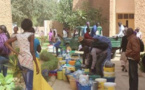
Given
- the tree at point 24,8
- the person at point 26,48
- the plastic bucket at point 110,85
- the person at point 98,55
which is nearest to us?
the person at point 26,48

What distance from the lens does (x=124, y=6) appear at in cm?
3059

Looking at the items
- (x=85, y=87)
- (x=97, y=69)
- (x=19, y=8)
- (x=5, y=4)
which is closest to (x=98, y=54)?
(x=97, y=69)

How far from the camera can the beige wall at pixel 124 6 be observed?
3035 centimetres

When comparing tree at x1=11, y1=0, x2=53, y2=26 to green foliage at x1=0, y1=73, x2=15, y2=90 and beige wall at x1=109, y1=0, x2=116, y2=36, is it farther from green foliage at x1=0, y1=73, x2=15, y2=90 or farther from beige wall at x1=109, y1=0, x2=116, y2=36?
green foliage at x1=0, y1=73, x2=15, y2=90

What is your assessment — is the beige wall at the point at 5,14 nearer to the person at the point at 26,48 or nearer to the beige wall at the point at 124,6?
the beige wall at the point at 124,6

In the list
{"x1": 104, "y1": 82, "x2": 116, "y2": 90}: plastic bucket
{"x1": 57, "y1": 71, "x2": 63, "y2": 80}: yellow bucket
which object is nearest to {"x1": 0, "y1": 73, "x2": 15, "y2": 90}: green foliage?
{"x1": 104, "y1": 82, "x2": 116, "y2": 90}: plastic bucket

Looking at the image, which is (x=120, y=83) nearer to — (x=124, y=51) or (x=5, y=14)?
(x=124, y=51)

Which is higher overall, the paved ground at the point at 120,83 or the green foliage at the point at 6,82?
the green foliage at the point at 6,82

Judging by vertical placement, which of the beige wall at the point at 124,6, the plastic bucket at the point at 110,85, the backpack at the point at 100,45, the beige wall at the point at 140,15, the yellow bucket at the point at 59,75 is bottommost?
the yellow bucket at the point at 59,75

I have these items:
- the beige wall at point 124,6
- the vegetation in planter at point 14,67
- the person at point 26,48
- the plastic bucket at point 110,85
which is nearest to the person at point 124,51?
the plastic bucket at point 110,85

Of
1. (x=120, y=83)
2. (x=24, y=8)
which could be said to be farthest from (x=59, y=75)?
(x=24, y=8)

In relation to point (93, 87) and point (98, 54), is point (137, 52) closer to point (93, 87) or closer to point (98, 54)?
point (93, 87)

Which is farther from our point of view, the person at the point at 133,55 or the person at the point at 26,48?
the person at the point at 133,55

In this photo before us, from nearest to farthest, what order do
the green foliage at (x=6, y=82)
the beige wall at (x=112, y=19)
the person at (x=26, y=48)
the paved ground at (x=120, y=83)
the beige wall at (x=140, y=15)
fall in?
1. the person at (x=26, y=48)
2. the green foliage at (x=6, y=82)
3. the paved ground at (x=120, y=83)
4. the beige wall at (x=140, y=15)
5. the beige wall at (x=112, y=19)
